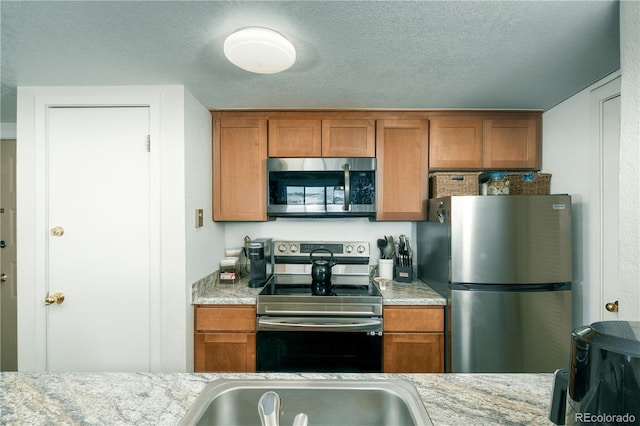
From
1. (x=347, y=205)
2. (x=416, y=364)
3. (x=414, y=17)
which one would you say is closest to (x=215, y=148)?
(x=347, y=205)

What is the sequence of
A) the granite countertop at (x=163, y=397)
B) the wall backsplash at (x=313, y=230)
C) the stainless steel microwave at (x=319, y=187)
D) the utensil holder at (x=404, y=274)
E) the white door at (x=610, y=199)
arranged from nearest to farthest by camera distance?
the granite countertop at (x=163, y=397) → the white door at (x=610, y=199) → the stainless steel microwave at (x=319, y=187) → the utensil holder at (x=404, y=274) → the wall backsplash at (x=313, y=230)

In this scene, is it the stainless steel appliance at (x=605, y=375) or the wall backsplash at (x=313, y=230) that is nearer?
the stainless steel appliance at (x=605, y=375)

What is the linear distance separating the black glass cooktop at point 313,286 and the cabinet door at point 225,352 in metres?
0.35

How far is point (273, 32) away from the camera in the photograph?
50.8 inches

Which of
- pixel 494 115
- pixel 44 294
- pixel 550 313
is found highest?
pixel 494 115

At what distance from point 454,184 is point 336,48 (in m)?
1.34

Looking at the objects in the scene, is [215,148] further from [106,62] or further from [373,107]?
[373,107]

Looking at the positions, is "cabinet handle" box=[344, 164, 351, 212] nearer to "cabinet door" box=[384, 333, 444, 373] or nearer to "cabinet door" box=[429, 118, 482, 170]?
"cabinet door" box=[429, 118, 482, 170]

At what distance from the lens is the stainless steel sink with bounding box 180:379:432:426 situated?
840 mm

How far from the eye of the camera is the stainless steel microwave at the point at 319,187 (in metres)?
2.26

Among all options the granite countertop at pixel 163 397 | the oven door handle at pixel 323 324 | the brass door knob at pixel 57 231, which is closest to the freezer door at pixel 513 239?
the oven door handle at pixel 323 324

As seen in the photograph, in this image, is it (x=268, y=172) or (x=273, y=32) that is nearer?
(x=273, y=32)

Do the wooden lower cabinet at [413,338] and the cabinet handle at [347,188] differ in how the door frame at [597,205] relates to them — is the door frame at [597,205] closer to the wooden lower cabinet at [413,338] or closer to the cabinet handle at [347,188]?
the wooden lower cabinet at [413,338]

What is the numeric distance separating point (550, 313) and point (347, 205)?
1465 millimetres
